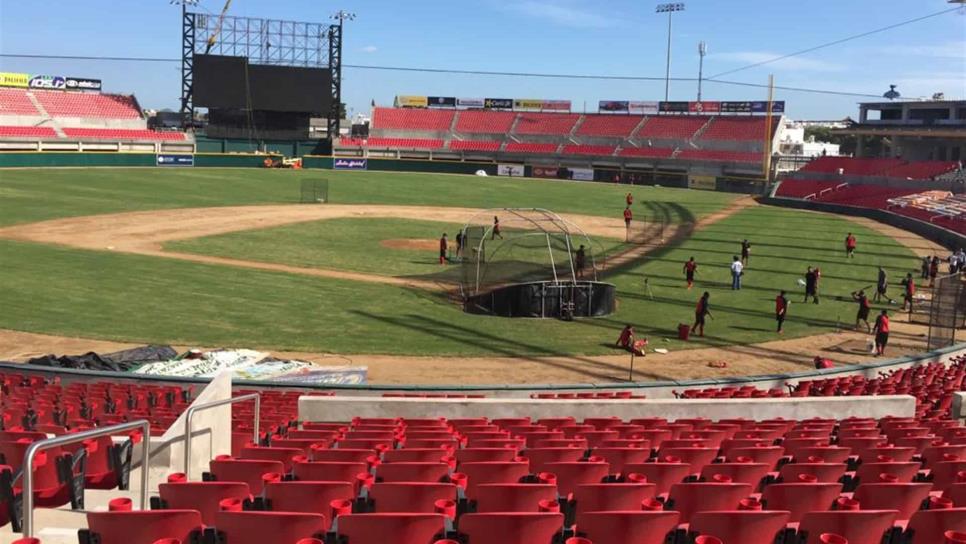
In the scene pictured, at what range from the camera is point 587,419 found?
489 inches

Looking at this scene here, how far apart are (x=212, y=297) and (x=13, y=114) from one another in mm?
69953

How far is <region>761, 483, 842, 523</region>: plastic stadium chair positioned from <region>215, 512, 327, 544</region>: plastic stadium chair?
146 inches

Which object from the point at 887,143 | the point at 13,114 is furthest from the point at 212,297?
the point at 887,143

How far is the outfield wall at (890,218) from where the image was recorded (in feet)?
165

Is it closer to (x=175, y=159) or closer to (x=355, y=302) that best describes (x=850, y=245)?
(x=355, y=302)

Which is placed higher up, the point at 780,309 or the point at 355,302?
the point at 780,309

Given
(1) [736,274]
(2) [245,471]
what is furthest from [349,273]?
(2) [245,471]

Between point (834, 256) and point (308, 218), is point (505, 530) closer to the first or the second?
point (834, 256)

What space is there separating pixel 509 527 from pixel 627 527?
0.79m

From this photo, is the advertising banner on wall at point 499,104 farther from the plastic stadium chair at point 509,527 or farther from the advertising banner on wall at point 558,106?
the plastic stadium chair at point 509,527

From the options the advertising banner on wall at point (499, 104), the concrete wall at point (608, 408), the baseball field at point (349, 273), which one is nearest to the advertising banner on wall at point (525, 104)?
the advertising banner on wall at point (499, 104)

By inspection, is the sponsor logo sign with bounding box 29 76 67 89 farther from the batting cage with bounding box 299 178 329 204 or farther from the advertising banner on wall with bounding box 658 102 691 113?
the advertising banner on wall with bounding box 658 102 691 113

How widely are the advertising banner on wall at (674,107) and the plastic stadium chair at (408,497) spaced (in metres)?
109

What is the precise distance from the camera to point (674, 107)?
110 m
